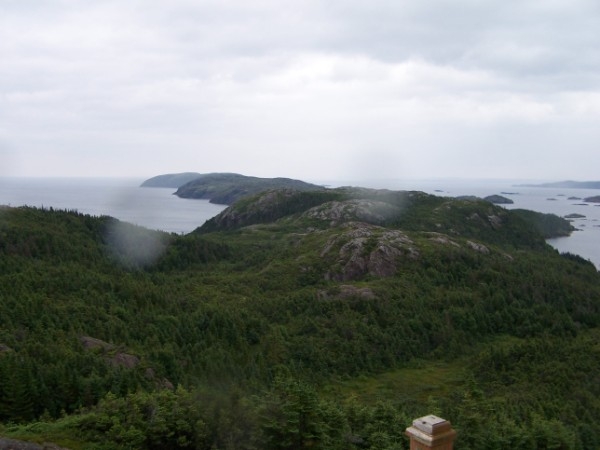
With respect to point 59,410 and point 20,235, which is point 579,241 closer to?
point 20,235

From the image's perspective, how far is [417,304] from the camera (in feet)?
197

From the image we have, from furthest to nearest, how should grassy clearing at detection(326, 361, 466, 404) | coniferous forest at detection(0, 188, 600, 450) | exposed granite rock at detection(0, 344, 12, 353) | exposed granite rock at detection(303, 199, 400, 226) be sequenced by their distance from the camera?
exposed granite rock at detection(303, 199, 400, 226)
grassy clearing at detection(326, 361, 466, 404)
exposed granite rock at detection(0, 344, 12, 353)
coniferous forest at detection(0, 188, 600, 450)

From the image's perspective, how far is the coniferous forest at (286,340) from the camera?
20766 mm

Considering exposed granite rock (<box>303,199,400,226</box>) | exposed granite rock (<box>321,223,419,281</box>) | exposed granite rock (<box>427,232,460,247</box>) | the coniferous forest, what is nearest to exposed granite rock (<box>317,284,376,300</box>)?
the coniferous forest

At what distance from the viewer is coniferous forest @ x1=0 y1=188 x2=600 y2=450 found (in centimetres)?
2077

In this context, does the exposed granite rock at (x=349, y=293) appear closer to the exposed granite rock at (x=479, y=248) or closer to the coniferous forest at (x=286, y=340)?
the coniferous forest at (x=286, y=340)

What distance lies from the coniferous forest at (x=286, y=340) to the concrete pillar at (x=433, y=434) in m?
9.80

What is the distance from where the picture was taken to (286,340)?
1961 inches

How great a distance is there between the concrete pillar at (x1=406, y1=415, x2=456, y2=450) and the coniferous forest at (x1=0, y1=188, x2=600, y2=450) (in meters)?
9.80

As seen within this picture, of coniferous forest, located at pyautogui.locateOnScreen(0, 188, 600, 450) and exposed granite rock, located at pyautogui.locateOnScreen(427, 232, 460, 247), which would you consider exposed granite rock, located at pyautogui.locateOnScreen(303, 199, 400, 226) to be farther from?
exposed granite rock, located at pyautogui.locateOnScreen(427, 232, 460, 247)

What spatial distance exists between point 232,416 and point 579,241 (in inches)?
7001

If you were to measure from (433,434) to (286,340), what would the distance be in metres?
41.1

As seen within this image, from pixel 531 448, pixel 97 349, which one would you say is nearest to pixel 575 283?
pixel 531 448

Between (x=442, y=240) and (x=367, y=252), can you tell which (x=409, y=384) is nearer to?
(x=367, y=252)
